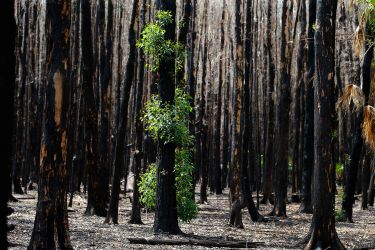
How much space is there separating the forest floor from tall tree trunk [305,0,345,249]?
1.38 m

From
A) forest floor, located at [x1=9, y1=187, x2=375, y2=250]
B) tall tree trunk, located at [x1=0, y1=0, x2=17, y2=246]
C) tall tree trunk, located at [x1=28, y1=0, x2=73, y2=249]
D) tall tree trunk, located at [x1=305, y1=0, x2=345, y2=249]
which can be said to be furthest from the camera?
forest floor, located at [x1=9, y1=187, x2=375, y2=250]

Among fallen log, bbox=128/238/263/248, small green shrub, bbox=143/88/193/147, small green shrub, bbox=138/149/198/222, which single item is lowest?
fallen log, bbox=128/238/263/248

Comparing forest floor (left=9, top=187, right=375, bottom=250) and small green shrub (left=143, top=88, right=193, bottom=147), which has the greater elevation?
small green shrub (left=143, top=88, right=193, bottom=147)

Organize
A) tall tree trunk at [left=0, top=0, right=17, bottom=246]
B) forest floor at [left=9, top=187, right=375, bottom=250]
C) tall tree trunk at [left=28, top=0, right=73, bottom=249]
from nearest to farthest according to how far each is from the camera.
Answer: tall tree trunk at [left=0, top=0, right=17, bottom=246]
tall tree trunk at [left=28, top=0, right=73, bottom=249]
forest floor at [left=9, top=187, right=375, bottom=250]

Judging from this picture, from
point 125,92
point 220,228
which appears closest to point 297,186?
point 220,228

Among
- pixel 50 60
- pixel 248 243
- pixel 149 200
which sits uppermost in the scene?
pixel 50 60

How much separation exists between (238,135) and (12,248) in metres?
6.58

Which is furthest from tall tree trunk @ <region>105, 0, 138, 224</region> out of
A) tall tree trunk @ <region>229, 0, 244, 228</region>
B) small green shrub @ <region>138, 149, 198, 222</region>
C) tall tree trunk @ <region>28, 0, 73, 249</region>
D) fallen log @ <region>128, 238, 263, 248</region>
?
tall tree trunk @ <region>28, 0, 73, 249</region>

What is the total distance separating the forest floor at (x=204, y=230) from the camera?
10344 mm

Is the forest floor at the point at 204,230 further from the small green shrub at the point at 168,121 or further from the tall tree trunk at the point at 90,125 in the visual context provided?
the small green shrub at the point at 168,121

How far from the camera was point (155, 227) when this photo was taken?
1153 centimetres

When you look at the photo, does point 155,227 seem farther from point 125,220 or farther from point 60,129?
point 60,129

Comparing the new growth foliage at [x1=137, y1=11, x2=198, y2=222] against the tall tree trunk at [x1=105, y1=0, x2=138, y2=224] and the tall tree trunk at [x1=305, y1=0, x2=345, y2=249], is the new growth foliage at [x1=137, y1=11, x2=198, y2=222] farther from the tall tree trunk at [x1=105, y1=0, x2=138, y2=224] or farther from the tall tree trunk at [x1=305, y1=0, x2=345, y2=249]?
the tall tree trunk at [x1=305, y1=0, x2=345, y2=249]

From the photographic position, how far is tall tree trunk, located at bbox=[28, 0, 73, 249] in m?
7.59
